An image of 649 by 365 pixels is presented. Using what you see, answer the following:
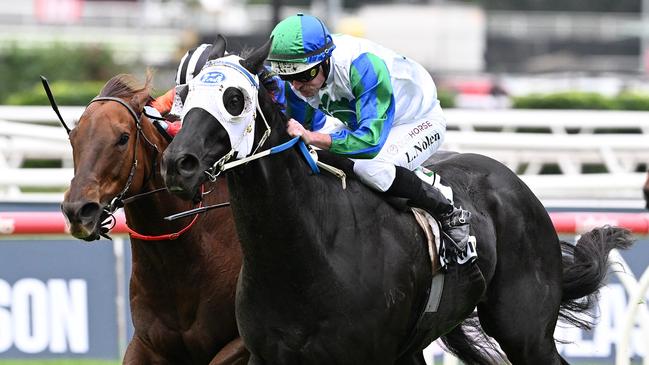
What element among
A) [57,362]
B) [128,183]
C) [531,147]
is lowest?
[57,362]

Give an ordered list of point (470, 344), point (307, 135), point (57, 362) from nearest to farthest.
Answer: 1. point (307, 135)
2. point (470, 344)
3. point (57, 362)

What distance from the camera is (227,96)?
12.5ft

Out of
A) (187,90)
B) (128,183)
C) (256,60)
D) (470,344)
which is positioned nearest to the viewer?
(256,60)

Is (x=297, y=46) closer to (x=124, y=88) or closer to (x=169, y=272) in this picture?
(x=124, y=88)

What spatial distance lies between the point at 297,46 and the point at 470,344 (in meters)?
1.93

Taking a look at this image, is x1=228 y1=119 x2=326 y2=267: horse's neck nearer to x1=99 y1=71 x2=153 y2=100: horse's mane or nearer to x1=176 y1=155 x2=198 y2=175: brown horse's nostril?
x1=176 y1=155 x2=198 y2=175: brown horse's nostril

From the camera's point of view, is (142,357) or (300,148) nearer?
(300,148)

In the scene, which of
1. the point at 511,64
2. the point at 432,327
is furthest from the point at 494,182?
the point at 511,64

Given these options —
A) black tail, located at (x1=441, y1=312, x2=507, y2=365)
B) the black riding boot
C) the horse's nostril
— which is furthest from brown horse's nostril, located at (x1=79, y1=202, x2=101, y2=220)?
black tail, located at (x1=441, y1=312, x2=507, y2=365)

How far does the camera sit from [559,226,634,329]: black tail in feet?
18.1

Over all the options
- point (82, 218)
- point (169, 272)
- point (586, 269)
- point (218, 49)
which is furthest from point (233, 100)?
point (586, 269)

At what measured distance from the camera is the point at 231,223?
16.1 feet

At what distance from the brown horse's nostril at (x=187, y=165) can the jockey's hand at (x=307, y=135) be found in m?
0.48

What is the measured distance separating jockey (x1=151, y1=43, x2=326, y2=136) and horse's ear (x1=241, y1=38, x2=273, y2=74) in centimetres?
11
